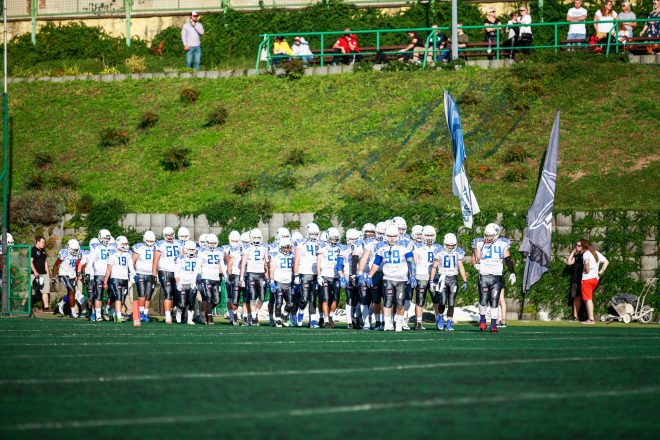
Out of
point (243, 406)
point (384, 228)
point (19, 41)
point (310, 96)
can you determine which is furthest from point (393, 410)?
point (19, 41)

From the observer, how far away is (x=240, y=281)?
20.9 meters

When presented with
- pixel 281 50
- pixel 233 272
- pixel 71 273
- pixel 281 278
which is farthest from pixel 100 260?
pixel 281 50

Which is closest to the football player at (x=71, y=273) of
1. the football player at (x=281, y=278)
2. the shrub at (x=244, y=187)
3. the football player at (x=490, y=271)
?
the shrub at (x=244, y=187)

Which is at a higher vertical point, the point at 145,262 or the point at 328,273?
the point at 145,262

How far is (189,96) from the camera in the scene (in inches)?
1335

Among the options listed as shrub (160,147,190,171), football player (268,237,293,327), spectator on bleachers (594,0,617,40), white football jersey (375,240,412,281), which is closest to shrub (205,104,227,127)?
shrub (160,147,190,171)

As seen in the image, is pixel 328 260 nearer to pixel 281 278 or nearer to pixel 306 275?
pixel 306 275

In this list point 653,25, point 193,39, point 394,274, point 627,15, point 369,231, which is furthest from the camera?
point 193,39

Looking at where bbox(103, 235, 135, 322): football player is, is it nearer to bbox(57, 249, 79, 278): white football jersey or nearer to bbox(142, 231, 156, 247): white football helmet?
bbox(142, 231, 156, 247): white football helmet

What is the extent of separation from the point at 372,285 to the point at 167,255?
4.34 meters

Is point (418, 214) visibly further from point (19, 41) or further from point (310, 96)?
point (19, 41)

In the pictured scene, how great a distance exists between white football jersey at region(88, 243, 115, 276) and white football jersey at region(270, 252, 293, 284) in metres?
3.64

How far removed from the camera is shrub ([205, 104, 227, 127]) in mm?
32219

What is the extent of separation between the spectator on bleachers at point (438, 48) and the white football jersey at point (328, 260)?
13.8 meters
